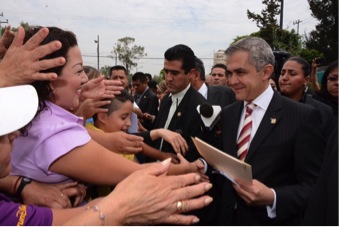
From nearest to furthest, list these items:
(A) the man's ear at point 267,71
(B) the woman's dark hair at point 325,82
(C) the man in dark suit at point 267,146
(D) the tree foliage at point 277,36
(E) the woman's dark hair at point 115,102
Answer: (C) the man in dark suit at point 267,146
(A) the man's ear at point 267,71
(E) the woman's dark hair at point 115,102
(B) the woman's dark hair at point 325,82
(D) the tree foliage at point 277,36

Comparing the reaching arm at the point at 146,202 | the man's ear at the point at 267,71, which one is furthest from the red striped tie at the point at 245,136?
the reaching arm at the point at 146,202

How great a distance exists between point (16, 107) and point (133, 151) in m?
0.76

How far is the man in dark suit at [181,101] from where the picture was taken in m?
2.64

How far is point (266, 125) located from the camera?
1948 mm

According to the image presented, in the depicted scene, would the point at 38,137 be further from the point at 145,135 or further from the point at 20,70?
the point at 145,135

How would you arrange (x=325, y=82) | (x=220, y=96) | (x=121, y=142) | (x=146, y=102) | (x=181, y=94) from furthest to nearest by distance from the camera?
1. (x=146, y=102)
2. (x=220, y=96)
3. (x=325, y=82)
4. (x=181, y=94)
5. (x=121, y=142)

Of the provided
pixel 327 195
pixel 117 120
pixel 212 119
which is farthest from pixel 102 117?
pixel 327 195

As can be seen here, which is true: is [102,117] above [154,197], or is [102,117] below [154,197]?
above

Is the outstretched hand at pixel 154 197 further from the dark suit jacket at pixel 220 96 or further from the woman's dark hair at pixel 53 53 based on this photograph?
the dark suit jacket at pixel 220 96

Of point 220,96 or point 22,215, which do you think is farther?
point 220,96

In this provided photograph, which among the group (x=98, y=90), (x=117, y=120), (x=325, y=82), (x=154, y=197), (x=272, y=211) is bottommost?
(x=272, y=211)

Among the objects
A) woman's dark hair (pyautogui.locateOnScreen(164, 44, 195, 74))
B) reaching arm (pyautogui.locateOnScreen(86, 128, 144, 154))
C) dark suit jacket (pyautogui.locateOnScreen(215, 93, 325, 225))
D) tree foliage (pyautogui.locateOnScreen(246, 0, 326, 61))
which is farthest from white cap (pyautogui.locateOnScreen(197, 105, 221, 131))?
tree foliage (pyautogui.locateOnScreen(246, 0, 326, 61))

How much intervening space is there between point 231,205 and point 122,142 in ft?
2.88

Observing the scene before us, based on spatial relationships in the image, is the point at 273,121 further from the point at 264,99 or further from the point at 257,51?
the point at 257,51
